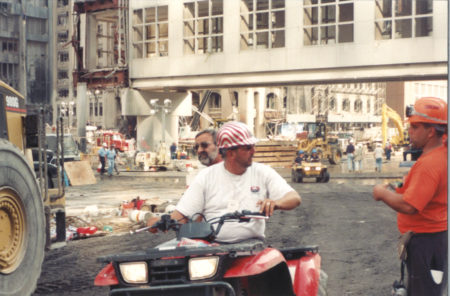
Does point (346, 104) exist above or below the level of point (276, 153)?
above

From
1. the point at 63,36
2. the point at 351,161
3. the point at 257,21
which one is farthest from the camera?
the point at 63,36

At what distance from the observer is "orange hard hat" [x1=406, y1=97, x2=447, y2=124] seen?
4.10m

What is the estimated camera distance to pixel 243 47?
3606 centimetres

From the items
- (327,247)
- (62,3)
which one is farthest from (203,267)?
(62,3)

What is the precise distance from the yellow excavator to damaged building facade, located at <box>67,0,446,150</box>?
7412mm

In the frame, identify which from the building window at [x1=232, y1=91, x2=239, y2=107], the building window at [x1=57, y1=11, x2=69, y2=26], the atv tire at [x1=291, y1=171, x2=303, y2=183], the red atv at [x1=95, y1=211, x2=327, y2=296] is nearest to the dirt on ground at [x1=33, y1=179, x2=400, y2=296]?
the red atv at [x1=95, y1=211, x2=327, y2=296]

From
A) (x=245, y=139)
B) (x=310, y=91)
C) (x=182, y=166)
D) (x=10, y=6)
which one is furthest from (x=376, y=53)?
(x=310, y=91)

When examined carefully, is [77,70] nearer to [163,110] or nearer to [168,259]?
[163,110]

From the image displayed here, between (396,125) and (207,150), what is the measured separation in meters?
44.2

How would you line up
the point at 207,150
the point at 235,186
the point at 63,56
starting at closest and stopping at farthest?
the point at 235,186
the point at 207,150
the point at 63,56

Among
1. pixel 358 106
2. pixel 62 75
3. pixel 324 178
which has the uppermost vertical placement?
pixel 62 75

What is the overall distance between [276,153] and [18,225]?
125 feet

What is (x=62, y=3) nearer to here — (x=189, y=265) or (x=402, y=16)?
(x=402, y=16)

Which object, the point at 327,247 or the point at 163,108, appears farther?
the point at 163,108
